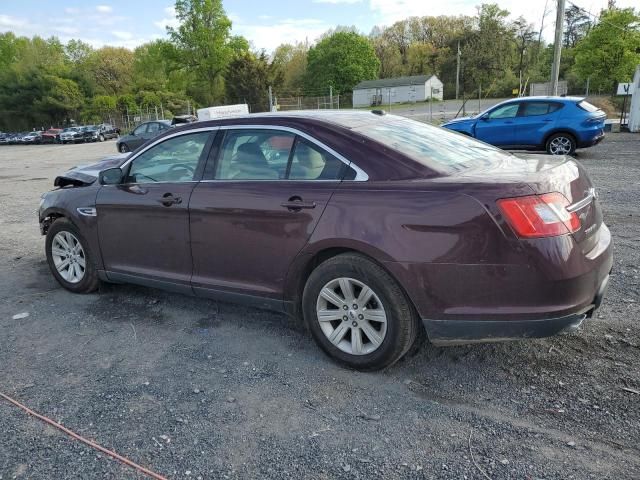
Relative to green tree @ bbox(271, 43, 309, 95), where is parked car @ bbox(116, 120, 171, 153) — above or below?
below

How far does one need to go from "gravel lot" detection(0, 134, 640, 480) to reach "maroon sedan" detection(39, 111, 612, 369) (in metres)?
0.35

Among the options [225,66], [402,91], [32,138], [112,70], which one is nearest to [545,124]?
[32,138]

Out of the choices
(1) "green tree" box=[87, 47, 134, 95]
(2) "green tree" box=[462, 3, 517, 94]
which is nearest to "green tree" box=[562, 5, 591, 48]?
(2) "green tree" box=[462, 3, 517, 94]

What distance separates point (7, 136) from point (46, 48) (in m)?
36.7

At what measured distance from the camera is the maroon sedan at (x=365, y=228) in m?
2.74

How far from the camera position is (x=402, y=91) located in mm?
76688

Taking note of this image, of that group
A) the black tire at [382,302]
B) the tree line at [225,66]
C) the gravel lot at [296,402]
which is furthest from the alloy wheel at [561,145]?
the tree line at [225,66]

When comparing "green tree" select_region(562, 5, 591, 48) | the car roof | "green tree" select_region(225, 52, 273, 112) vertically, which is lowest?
the car roof

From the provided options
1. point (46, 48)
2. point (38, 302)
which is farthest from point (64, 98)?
point (38, 302)

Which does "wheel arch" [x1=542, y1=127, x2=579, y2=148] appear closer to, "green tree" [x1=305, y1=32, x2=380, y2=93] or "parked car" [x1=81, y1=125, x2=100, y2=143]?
"parked car" [x1=81, y1=125, x2=100, y2=143]

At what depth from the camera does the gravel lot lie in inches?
97.8

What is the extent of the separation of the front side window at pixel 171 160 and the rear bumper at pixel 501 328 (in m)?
2.16

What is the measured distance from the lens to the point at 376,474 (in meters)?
2.39

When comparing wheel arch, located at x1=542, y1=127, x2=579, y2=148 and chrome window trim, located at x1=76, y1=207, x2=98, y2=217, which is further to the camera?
wheel arch, located at x1=542, y1=127, x2=579, y2=148
